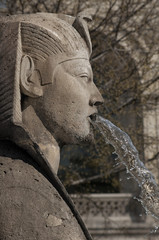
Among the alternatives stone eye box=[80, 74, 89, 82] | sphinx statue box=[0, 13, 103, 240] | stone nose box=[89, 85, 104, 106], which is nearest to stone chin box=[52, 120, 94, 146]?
sphinx statue box=[0, 13, 103, 240]

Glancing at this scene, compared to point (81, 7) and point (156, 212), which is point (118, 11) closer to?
point (81, 7)

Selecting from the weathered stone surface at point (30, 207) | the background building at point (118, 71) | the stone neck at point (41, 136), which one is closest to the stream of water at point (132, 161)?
the stone neck at point (41, 136)

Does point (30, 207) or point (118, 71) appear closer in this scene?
point (30, 207)

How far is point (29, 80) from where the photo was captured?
10.8 feet

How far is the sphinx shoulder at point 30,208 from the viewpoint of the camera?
272 centimetres

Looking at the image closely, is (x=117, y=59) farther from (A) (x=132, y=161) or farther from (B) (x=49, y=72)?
(B) (x=49, y=72)

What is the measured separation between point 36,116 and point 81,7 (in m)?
8.77

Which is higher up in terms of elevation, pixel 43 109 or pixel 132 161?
pixel 43 109

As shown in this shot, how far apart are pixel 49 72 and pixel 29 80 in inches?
4.9

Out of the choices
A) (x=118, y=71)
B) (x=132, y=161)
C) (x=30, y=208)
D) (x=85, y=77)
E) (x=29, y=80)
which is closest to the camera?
(x=30, y=208)

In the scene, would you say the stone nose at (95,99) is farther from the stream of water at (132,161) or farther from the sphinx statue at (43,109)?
the stream of water at (132,161)

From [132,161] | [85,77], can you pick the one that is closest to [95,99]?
[85,77]

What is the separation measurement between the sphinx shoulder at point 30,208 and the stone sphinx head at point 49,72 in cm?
38

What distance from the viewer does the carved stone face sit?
3311 millimetres
